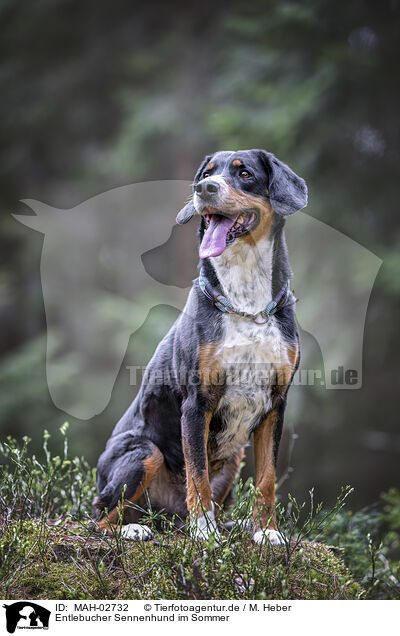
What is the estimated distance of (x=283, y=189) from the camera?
2.62 meters

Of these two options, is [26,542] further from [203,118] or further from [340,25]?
[203,118]

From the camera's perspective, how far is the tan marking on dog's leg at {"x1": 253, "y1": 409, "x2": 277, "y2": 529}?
2.76 m

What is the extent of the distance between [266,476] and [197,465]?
0.35 meters

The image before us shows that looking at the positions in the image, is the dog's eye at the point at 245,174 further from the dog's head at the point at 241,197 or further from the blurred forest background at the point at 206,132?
the blurred forest background at the point at 206,132

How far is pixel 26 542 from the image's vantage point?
2.69 metres

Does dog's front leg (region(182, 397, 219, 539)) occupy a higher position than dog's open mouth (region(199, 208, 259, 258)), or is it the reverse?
dog's open mouth (region(199, 208, 259, 258))

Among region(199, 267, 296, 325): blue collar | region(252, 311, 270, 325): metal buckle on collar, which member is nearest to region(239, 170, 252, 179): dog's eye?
region(199, 267, 296, 325): blue collar

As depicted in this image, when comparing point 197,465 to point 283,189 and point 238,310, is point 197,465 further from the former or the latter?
point 283,189

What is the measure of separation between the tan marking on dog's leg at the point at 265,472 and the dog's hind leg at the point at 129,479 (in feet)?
1.54

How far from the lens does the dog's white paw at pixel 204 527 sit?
2.54m

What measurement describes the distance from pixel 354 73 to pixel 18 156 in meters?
4.83
